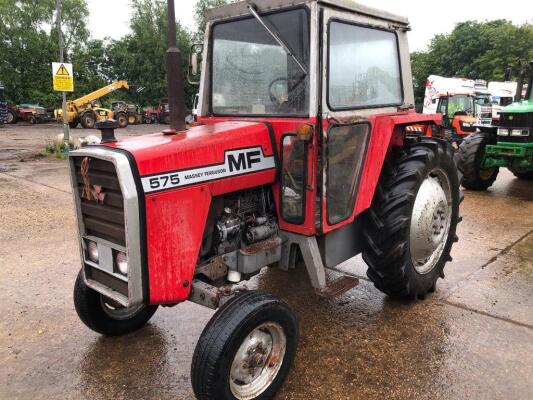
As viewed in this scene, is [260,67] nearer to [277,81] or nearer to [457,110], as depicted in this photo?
[277,81]

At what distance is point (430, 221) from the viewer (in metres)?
3.53

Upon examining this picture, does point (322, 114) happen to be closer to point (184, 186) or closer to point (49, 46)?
point (184, 186)

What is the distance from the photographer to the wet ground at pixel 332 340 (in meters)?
2.63

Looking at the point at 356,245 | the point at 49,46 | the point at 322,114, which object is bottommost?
the point at 356,245

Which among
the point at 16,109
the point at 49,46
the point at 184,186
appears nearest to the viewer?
the point at 184,186

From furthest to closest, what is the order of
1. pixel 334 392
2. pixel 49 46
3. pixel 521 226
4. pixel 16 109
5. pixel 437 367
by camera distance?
pixel 49 46
pixel 16 109
pixel 521 226
pixel 437 367
pixel 334 392

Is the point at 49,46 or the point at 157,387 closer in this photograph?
the point at 157,387

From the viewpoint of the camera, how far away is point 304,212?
9.16ft

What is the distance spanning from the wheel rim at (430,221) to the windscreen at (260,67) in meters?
1.35

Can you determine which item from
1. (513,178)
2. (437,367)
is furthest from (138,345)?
(513,178)

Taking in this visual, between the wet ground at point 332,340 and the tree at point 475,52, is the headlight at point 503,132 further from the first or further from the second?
the tree at point 475,52

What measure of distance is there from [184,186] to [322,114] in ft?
3.11

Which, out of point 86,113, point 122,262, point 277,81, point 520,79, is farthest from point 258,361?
point 86,113

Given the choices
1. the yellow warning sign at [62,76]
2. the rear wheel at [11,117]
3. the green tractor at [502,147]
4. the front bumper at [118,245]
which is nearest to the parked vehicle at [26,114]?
the rear wheel at [11,117]
